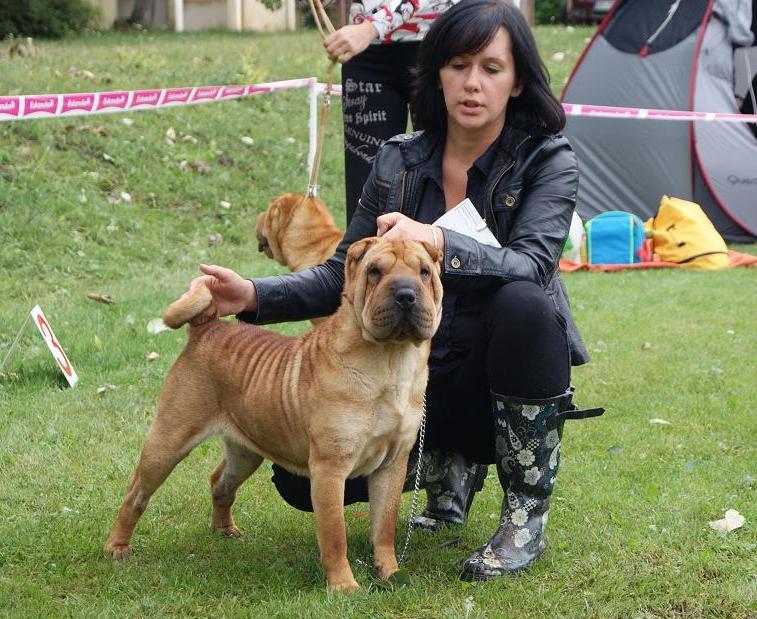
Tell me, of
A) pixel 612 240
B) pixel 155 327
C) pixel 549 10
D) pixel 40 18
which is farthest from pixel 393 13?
pixel 549 10

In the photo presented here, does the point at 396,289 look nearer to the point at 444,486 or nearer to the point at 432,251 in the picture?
the point at 432,251

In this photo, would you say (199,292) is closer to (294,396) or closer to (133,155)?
(294,396)

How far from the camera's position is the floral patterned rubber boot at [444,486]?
3.57 meters

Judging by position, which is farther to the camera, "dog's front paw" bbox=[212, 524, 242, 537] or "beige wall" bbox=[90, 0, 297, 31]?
"beige wall" bbox=[90, 0, 297, 31]

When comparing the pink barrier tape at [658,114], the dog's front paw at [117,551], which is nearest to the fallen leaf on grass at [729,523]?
the dog's front paw at [117,551]

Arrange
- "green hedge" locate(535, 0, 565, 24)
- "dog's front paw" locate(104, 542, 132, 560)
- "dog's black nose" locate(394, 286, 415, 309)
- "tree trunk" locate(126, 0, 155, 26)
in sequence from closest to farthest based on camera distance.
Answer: "dog's black nose" locate(394, 286, 415, 309), "dog's front paw" locate(104, 542, 132, 560), "tree trunk" locate(126, 0, 155, 26), "green hedge" locate(535, 0, 565, 24)

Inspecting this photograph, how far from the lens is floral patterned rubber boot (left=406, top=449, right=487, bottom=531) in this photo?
3.57m

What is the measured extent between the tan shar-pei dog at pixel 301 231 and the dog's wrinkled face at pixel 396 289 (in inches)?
99.7

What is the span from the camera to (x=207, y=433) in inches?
128

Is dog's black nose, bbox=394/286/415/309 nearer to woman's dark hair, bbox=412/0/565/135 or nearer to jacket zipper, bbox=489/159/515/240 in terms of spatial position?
jacket zipper, bbox=489/159/515/240

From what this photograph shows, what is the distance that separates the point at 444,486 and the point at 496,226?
91 cm

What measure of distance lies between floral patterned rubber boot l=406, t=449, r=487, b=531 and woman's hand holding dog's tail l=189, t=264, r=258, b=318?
792mm

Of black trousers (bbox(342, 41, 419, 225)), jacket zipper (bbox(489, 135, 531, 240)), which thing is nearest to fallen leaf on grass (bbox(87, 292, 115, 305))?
black trousers (bbox(342, 41, 419, 225))

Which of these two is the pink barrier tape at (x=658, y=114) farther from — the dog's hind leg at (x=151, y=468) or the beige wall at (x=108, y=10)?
the beige wall at (x=108, y=10)
